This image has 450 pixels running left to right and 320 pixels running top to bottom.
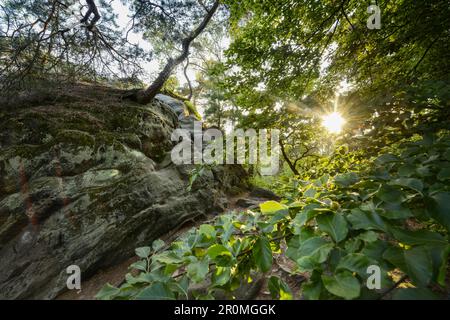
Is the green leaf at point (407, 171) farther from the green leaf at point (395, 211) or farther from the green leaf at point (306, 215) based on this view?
the green leaf at point (306, 215)

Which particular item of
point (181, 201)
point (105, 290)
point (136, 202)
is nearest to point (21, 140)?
point (136, 202)

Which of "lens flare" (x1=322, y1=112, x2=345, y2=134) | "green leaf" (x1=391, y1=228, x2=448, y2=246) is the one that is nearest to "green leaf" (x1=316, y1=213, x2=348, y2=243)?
"green leaf" (x1=391, y1=228, x2=448, y2=246)

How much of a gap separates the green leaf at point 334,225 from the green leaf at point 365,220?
3 centimetres

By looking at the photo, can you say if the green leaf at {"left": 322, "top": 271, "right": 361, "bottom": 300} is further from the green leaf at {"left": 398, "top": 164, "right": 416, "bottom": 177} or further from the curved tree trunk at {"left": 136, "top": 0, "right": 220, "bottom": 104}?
the curved tree trunk at {"left": 136, "top": 0, "right": 220, "bottom": 104}

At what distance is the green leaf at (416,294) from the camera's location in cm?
55

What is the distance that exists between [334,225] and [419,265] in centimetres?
22

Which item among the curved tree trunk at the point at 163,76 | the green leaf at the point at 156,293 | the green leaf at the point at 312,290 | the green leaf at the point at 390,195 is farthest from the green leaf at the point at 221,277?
the curved tree trunk at the point at 163,76

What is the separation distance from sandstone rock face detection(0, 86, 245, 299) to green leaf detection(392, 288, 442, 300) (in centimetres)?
502

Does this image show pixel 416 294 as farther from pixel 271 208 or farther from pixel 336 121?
pixel 336 121

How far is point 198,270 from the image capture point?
0.76 m

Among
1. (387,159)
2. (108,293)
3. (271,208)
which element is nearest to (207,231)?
(271,208)

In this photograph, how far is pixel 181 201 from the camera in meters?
5.85
